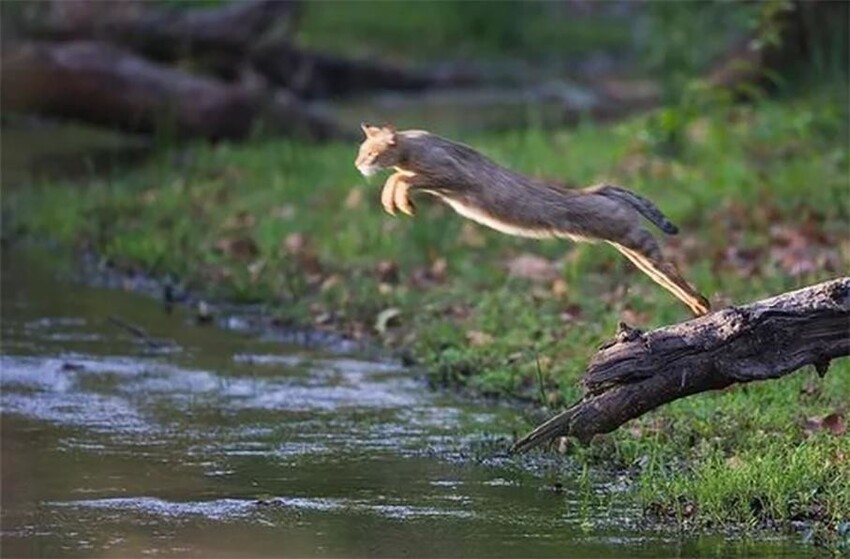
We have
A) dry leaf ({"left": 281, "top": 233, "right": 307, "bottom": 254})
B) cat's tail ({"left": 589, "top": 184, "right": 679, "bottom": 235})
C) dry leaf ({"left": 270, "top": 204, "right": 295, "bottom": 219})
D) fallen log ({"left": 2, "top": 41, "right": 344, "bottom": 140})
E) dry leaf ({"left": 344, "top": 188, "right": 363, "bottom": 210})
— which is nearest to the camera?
cat's tail ({"left": 589, "top": 184, "right": 679, "bottom": 235})

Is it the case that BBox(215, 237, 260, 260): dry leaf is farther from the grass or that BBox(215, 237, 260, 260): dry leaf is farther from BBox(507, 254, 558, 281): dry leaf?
BBox(507, 254, 558, 281): dry leaf

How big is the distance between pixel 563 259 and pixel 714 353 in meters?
4.39

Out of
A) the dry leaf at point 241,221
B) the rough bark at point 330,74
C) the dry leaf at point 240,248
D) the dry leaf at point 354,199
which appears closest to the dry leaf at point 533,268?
the dry leaf at point 240,248

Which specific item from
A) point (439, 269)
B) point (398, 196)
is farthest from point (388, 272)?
point (398, 196)

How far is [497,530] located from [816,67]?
8.44m

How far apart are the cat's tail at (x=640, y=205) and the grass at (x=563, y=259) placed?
823 mm

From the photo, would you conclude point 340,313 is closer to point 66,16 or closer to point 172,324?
point 172,324

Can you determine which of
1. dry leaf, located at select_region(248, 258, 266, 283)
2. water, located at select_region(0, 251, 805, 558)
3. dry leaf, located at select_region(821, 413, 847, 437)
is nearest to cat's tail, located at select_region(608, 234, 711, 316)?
dry leaf, located at select_region(821, 413, 847, 437)

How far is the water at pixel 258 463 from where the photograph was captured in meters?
6.12

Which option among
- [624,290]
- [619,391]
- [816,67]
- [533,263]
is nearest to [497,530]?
[619,391]

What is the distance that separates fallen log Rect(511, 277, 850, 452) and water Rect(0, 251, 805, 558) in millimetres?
373

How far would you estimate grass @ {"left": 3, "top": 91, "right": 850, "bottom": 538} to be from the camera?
7.02m

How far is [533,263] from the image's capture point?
10719 mm

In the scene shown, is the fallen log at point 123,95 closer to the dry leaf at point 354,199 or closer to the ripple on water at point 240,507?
the dry leaf at point 354,199
